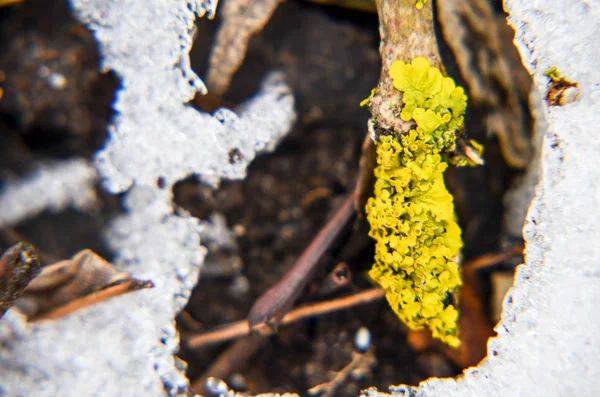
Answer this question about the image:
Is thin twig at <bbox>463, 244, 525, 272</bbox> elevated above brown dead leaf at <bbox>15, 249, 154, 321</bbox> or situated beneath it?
elevated above

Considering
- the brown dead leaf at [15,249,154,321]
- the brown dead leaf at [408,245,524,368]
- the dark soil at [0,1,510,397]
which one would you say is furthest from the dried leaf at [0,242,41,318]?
the brown dead leaf at [408,245,524,368]

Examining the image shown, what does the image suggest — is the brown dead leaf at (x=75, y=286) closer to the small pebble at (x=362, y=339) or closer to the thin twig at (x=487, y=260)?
the small pebble at (x=362, y=339)

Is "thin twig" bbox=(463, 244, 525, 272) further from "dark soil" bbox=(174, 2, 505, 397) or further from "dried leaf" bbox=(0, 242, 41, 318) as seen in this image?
"dried leaf" bbox=(0, 242, 41, 318)

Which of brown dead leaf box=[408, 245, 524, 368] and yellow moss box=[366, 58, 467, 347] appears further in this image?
brown dead leaf box=[408, 245, 524, 368]

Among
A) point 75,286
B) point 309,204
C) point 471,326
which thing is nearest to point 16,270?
point 75,286

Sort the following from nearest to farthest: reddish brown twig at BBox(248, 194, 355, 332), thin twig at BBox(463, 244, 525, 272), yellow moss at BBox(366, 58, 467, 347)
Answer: yellow moss at BBox(366, 58, 467, 347) < reddish brown twig at BBox(248, 194, 355, 332) < thin twig at BBox(463, 244, 525, 272)

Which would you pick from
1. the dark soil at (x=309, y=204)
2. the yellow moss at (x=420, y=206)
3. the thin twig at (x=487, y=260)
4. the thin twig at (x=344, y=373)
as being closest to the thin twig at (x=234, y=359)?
the dark soil at (x=309, y=204)

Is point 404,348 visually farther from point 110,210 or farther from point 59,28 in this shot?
point 59,28
